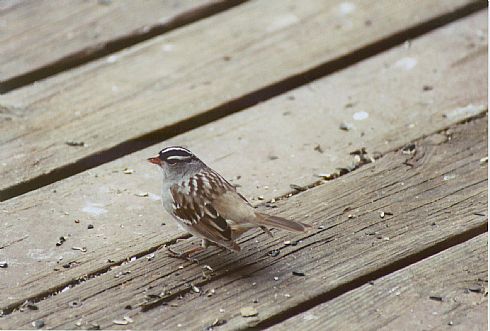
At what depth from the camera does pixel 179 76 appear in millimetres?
3986

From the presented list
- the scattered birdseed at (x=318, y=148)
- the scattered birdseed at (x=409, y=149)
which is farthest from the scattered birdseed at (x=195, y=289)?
the scattered birdseed at (x=409, y=149)

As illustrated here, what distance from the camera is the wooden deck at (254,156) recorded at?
2822mm

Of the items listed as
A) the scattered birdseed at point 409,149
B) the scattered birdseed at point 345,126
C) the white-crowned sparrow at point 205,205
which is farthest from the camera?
the scattered birdseed at point 345,126

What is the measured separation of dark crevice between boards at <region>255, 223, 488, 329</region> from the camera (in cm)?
275

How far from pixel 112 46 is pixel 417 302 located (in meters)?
1.88

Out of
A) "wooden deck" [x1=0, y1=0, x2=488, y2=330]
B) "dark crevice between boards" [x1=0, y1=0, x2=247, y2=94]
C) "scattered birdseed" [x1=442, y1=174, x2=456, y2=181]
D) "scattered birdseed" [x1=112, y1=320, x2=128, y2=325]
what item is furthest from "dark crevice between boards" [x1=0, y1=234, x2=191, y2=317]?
"dark crevice between boards" [x1=0, y1=0, x2=247, y2=94]

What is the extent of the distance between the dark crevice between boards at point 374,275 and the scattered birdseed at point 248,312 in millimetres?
34

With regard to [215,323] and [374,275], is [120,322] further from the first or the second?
[374,275]

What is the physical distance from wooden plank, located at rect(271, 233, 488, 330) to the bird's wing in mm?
343

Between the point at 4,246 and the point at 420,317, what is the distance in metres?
1.21

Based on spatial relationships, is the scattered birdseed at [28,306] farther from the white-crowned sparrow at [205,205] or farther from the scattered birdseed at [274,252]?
the scattered birdseed at [274,252]

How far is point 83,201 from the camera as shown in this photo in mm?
3291

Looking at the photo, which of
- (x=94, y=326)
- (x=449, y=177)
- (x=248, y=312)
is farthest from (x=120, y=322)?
(x=449, y=177)

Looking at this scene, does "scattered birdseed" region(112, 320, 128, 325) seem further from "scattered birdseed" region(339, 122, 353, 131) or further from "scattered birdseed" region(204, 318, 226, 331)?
"scattered birdseed" region(339, 122, 353, 131)
